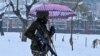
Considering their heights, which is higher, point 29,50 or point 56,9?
point 56,9

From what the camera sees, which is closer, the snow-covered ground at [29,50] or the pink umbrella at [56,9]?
the pink umbrella at [56,9]

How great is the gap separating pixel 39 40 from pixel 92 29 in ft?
195

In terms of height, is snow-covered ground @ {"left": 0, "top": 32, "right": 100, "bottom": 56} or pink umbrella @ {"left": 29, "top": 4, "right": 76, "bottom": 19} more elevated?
pink umbrella @ {"left": 29, "top": 4, "right": 76, "bottom": 19}

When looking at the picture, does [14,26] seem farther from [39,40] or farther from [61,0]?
[39,40]

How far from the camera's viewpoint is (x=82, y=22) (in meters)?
66.3

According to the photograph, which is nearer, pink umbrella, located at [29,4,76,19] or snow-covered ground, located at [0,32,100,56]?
pink umbrella, located at [29,4,76,19]

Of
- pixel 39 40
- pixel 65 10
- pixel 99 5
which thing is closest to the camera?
pixel 39 40

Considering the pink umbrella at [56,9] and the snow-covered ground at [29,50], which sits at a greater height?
the pink umbrella at [56,9]

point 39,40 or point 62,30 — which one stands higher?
point 39,40

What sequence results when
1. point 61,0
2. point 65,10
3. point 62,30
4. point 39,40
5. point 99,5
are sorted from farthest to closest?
point 99,5 → point 62,30 → point 61,0 → point 65,10 → point 39,40

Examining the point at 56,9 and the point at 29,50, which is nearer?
the point at 56,9

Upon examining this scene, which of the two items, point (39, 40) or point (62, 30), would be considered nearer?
point (39, 40)

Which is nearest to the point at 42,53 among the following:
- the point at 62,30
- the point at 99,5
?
the point at 62,30

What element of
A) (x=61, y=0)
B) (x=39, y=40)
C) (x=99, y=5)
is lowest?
(x=99, y=5)
